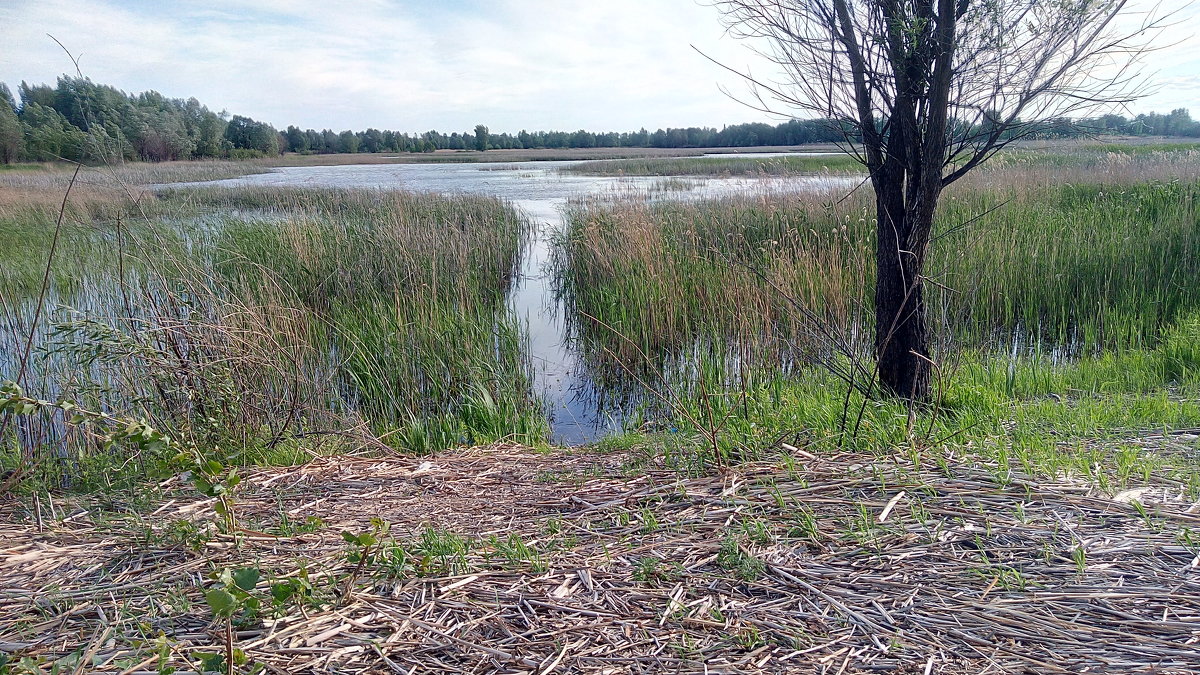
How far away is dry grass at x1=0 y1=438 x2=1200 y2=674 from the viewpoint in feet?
5.98

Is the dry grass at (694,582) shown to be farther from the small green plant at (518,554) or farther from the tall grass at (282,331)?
the tall grass at (282,331)

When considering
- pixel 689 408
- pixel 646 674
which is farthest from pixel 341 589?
pixel 689 408

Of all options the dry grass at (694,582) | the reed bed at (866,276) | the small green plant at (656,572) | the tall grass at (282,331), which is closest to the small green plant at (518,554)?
the dry grass at (694,582)

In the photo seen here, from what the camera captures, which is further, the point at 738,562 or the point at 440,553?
the point at 440,553

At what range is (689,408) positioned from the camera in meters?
4.98

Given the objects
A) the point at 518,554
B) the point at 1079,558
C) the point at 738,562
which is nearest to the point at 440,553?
the point at 518,554

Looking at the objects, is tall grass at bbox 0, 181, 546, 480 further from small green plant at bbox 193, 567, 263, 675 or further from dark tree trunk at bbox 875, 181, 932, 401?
dark tree trunk at bbox 875, 181, 932, 401

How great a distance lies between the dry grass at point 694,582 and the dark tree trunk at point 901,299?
1.18 metres

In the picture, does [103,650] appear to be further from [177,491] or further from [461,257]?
[461,257]

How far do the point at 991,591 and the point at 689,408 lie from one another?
3.02 meters

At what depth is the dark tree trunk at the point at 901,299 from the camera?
378 cm

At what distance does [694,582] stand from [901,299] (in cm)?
242

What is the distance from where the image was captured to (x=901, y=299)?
12.8 ft

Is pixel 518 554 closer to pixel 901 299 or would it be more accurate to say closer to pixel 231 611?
pixel 231 611
